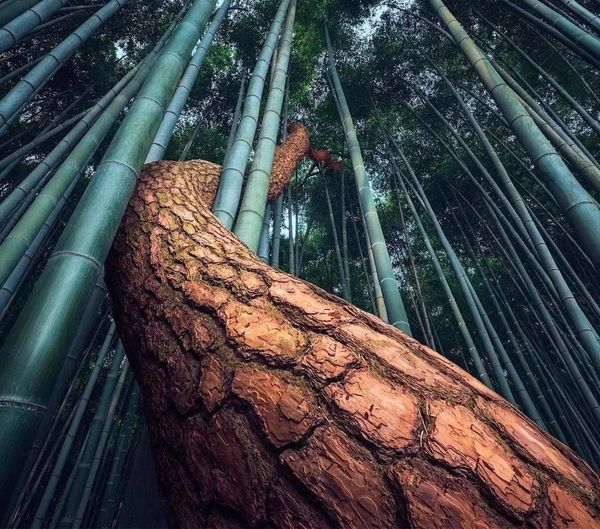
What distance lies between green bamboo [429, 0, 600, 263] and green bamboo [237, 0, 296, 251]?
3.76ft

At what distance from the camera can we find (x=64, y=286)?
81 centimetres

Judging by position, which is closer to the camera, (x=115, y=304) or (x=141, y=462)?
(x=115, y=304)

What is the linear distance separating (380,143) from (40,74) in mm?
5180

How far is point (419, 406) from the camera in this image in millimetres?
568

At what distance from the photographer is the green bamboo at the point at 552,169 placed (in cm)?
124

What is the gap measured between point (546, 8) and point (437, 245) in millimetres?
5766

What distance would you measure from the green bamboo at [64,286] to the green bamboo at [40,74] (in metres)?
1.74

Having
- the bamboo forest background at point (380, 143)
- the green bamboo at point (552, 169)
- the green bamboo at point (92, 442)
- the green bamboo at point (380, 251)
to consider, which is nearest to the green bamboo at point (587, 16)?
→ the bamboo forest background at point (380, 143)

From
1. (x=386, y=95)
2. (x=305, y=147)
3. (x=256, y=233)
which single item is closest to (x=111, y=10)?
(x=305, y=147)

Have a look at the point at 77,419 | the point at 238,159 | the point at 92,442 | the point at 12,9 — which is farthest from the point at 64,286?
the point at 77,419

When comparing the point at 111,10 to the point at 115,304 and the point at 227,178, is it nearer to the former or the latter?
the point at 227,178

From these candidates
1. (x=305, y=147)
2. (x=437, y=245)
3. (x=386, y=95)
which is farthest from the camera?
(x=437, y=245)

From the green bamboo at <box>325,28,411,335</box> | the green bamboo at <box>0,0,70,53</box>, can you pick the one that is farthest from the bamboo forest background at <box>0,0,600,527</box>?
the green bamboo at <box>0,0,70,53</box>

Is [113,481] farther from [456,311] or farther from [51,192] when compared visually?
[456,311]
